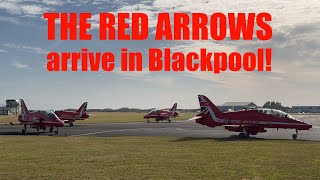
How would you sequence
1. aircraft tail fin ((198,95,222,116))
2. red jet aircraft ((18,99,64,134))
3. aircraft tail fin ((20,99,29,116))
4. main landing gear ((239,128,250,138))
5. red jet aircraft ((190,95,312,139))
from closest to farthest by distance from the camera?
1. red jet aircraft ((190,95,312,139))
2. main landing gear ((239,128,250,138))
3. aircraft tail fin ((198,95,222,116))
4. red jet aircraft ((18,99,64,134))
5. aircraft tail fin ((20,99,29,116))

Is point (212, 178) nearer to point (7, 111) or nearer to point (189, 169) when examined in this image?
point (189, 169)

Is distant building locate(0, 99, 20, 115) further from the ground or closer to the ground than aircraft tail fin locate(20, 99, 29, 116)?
closer to the ground

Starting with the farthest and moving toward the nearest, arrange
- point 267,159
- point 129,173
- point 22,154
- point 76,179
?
1. point 22,154
2. point 267,159
3. point 129,173
4. point 76,179

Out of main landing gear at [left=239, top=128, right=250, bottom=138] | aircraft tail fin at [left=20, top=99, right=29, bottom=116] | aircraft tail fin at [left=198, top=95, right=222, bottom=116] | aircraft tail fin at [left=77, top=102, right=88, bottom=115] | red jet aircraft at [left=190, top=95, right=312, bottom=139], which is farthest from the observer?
aircraft tail fin at [left=77, top=102, right=88, bottom=115]

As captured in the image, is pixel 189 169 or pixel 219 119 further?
pixel 219 119

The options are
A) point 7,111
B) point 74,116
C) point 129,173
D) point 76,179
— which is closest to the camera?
point 76,179

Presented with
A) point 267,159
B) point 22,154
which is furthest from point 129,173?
point 22,154

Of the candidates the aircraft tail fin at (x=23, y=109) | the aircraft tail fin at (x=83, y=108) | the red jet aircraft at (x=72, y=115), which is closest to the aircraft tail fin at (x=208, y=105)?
the aircraft tail fin at (x=23, y=109)

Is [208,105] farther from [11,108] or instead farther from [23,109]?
[11,108]

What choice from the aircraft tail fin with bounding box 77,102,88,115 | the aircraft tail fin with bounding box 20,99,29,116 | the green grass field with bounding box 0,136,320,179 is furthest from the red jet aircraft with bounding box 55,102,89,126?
the green grass field with bounding box 0,136,320,179

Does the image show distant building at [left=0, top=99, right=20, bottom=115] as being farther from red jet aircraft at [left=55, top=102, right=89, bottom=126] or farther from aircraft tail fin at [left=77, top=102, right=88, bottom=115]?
red jet aircraft at [left=55, top=102, right=89, bottom=126]

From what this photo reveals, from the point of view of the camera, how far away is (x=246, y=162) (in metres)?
17.0

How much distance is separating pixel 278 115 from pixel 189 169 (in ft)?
69.2

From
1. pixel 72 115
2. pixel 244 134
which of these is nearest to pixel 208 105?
pixel 244 134
